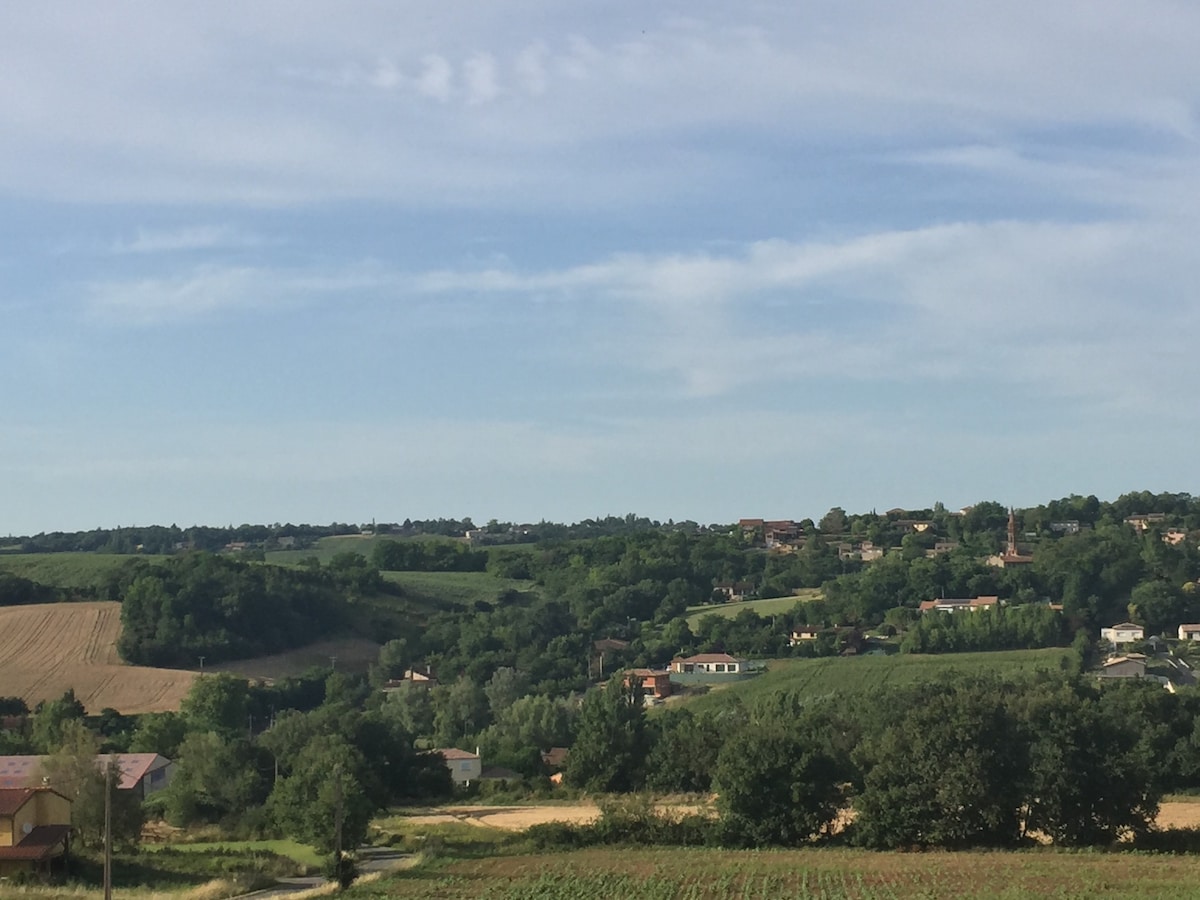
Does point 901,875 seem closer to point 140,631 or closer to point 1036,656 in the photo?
point 1036,656

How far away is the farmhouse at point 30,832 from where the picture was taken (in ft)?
137

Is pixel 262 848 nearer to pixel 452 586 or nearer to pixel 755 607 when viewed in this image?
pixel 755 607

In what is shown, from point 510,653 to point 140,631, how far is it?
1088 inches

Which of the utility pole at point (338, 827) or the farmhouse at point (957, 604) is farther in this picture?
the farmhouse at point (957, 604)

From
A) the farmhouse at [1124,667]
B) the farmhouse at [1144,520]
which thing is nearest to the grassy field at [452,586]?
the farmhouse at [1124,667]

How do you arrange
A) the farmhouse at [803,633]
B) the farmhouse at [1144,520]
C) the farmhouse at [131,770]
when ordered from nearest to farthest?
the farmhouse at [131,770] → the farmhouse at [803,633] → the farmhouse at [1144,520]

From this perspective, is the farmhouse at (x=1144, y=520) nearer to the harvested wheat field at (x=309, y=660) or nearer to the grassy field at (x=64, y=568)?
the harvested wheat field at (x=309, y=660)

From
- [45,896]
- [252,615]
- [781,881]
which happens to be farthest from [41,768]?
[252,615]

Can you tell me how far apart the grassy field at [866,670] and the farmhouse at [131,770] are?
32.6m

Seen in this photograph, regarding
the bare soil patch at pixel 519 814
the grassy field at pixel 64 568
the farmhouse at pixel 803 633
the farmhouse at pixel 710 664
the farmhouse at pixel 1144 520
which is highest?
the farmhouse at pixel 1144 520

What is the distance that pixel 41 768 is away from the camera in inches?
2122

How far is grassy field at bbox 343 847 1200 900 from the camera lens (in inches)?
1449

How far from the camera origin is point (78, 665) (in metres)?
107

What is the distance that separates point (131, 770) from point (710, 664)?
52872 mm
